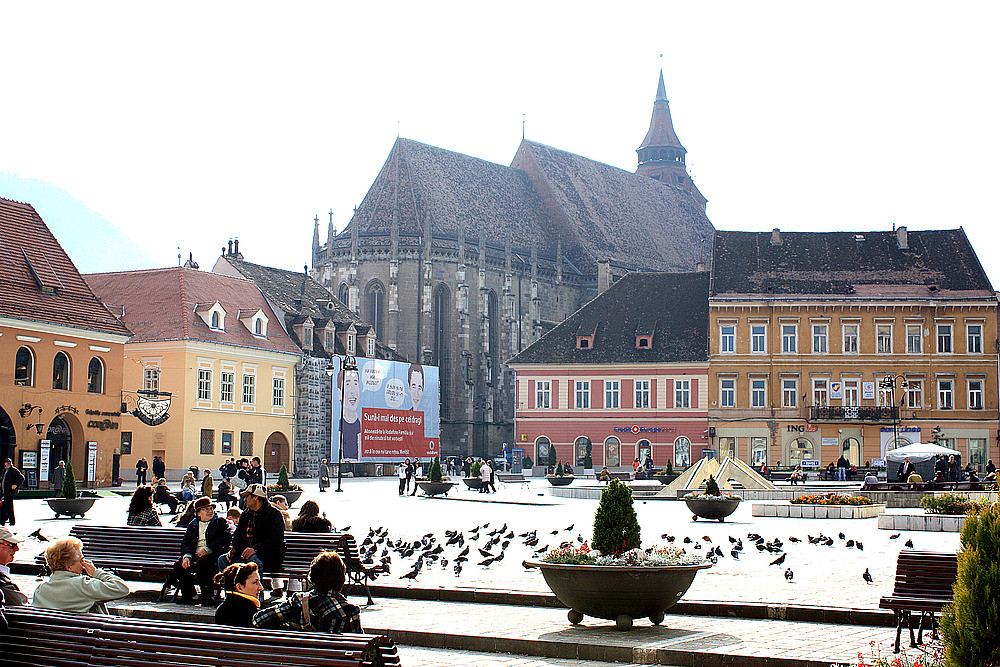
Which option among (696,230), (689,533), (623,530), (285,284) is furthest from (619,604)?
(696,230)

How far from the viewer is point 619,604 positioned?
39.4 feet

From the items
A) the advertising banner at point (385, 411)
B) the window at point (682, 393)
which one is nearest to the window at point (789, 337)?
the window at point (682, 393)

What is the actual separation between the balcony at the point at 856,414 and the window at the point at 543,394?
13560 millimetres

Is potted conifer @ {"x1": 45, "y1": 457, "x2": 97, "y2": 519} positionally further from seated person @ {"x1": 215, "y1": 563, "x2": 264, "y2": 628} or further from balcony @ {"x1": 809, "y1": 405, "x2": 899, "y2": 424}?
balcony @ {"x1": 809, "y1": 405, "x2": 899, "y2": 424}

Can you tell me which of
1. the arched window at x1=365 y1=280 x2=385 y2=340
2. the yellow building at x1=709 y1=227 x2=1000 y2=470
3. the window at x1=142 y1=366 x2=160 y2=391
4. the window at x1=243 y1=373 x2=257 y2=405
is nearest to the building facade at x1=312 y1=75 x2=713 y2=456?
the arched window at x1=365 y1=280 x2=385 y2=340

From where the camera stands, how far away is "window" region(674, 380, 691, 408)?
6500 cm

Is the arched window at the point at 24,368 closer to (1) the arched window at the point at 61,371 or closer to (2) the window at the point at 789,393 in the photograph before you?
(1) the arched window at the point at 61,371

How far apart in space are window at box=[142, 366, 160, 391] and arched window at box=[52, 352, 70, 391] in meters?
10.4

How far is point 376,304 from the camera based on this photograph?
8125 cm

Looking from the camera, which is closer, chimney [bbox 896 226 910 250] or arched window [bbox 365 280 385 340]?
Answer: chimney [bbox 896 226 910 250]

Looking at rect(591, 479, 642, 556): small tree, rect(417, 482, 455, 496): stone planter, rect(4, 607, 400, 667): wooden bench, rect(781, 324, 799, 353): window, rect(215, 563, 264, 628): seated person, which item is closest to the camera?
rect(4, 607, 400, 667): wooden bench

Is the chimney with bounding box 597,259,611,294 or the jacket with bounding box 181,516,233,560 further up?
the chimney with bounding box 597,259,611,294

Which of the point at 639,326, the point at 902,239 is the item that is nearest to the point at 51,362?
the point at 639,326

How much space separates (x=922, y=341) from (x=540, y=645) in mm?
54331
